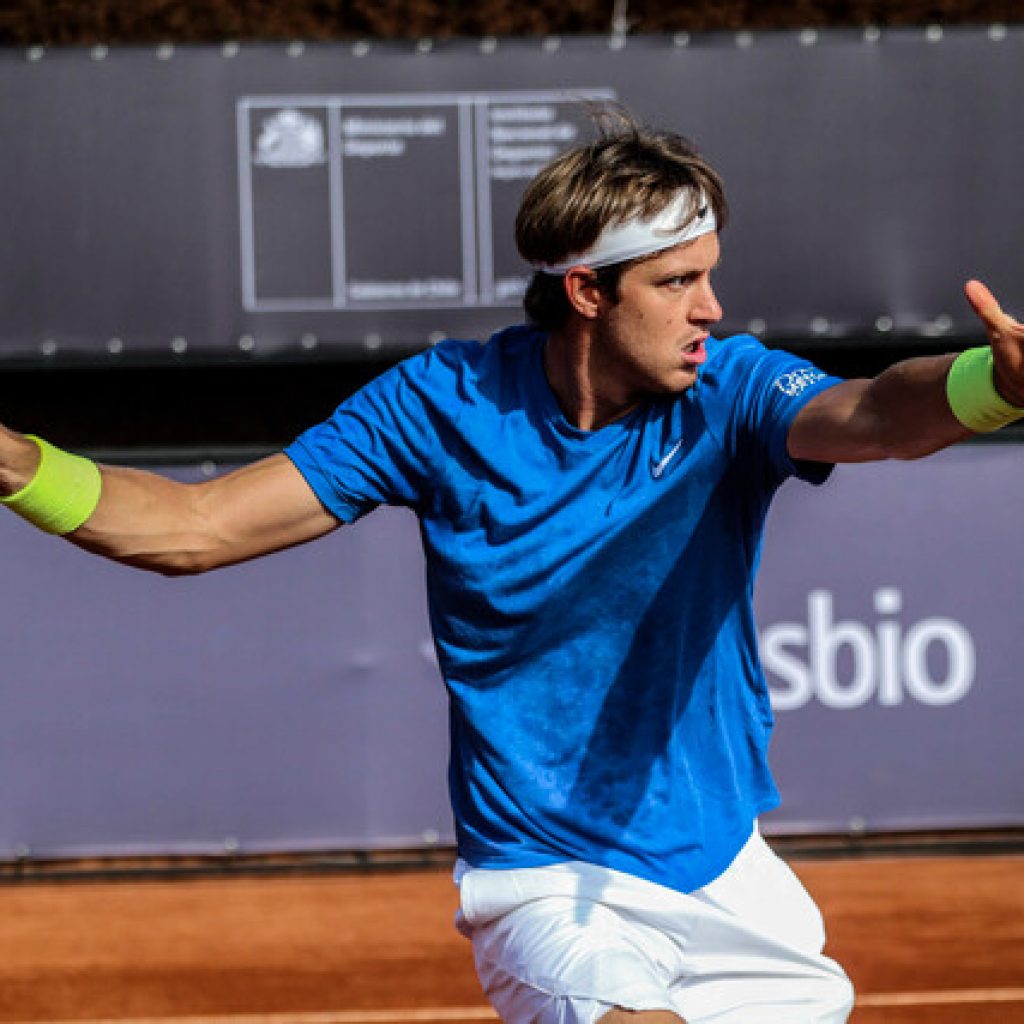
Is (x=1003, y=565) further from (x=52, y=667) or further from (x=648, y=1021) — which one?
(x=648, y=1021)

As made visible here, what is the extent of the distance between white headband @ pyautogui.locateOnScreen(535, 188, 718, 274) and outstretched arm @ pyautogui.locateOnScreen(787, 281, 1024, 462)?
369 mm

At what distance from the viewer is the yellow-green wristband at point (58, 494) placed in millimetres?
3012

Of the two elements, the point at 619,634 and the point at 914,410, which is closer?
the point at 914,410

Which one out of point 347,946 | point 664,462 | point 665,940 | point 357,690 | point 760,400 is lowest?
point 347,946

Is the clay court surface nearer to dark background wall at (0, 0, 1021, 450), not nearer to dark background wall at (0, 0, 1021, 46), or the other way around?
dark background wall at (0, 0, 1021, 450)

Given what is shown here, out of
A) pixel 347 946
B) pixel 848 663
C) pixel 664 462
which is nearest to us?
pixel 664 462

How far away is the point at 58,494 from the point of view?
3.02 meters

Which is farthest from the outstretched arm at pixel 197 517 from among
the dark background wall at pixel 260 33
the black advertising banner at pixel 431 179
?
the dark background wall at pixel 260 33

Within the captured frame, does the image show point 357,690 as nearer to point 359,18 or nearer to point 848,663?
point 848,663

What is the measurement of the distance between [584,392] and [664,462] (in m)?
0.18

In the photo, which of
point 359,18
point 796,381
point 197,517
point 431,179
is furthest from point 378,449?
point 359,18

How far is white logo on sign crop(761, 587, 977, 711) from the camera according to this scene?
23.0 feet

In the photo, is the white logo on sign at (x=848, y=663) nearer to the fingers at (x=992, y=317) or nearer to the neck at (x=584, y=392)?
the neck at (x=584, y=392)

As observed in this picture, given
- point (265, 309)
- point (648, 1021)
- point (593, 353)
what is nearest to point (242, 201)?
point (265, 309)
